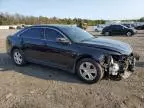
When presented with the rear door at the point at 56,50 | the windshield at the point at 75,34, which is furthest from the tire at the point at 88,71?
the windshield at the point at 75,34

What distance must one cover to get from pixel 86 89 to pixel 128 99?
1140 millimetres

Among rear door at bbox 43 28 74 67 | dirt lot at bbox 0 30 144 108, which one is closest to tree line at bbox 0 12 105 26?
rear door at bbox 43 28 74 67

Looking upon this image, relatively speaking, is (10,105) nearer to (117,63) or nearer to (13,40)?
(117,63)

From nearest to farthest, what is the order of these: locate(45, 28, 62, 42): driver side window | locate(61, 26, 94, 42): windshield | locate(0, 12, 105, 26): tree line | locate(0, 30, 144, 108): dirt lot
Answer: locate(0, 30, 144, 108): dirt lot < locate(61, 26, 94, 42): windshield < locate(45, 28, 62, 42): driver side window < locate(0, 12, 105, 26): tree line

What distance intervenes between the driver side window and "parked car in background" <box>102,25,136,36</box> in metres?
20.0

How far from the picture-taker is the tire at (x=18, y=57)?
8.18 m

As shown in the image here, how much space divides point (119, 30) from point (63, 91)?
22.3m

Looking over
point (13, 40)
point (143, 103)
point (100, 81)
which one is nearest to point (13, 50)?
point (13, 40)

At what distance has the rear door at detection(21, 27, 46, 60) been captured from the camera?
7441 mm

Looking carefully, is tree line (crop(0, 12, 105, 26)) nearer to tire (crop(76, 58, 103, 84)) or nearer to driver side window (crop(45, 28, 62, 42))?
driver side window (crop(45, 28, 62, 42))

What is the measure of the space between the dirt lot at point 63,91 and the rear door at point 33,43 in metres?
0.67

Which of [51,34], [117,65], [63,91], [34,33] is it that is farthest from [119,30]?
[63,91]

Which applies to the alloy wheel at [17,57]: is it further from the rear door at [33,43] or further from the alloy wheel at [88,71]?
the alloy wheel at [88,71]

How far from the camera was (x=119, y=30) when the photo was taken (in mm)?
26766
